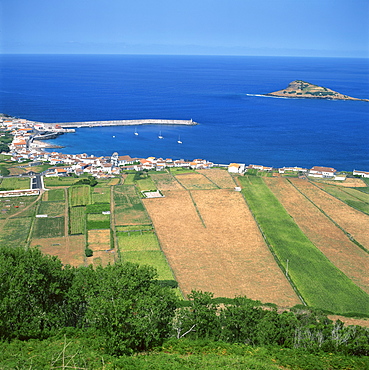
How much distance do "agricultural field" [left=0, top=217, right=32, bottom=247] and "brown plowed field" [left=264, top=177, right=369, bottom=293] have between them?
17874 millimetres

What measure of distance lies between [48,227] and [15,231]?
2026 millimetres

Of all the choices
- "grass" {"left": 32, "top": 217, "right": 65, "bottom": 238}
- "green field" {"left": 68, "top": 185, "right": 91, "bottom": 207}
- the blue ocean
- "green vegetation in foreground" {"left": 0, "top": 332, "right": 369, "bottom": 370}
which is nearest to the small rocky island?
the blue ocean

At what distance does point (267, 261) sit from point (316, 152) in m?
32.3

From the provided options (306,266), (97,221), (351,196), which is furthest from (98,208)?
(351,196)

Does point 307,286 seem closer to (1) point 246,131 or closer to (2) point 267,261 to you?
(2) point 267,261

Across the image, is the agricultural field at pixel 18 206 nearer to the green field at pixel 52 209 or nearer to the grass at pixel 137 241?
the green field at pixel 52 209

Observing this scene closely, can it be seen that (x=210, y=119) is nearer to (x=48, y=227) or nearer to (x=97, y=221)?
(x=97, y=221)

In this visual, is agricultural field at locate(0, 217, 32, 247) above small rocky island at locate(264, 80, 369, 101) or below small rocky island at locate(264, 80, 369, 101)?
Answer: below

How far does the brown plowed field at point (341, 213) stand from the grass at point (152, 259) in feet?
40.1

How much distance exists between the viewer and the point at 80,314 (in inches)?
642

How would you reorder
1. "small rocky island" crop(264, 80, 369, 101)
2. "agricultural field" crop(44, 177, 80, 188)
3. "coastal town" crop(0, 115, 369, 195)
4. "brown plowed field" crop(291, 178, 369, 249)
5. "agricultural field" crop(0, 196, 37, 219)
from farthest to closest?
"small rocky island" crop(264, 80, 369, 101) < "coastal town" crop(0, 115, 369, 195) < "agricultural field" crop(44, 177, 80, 188) < "agricultural field" crop(0, 196, 37, 219) < "brown plowed field" crop(291, 178, 369, 249)

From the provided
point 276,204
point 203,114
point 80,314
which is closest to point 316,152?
point 276,204

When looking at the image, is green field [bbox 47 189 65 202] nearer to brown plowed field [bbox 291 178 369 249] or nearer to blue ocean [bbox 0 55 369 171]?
blue ocean [bbox 0 55 369 171]

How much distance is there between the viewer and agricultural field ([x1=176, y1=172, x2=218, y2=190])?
38094mm
